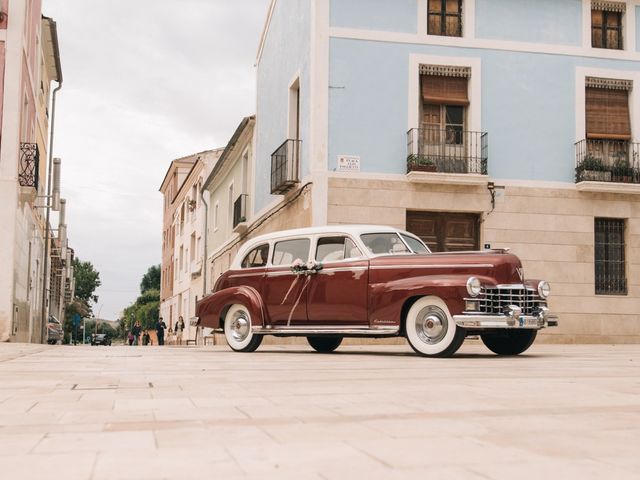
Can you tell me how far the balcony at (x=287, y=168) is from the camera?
63.0 feet

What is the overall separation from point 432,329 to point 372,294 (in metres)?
0.93

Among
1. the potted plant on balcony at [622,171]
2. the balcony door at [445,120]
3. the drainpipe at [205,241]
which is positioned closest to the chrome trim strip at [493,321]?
the balcony door at [445,120]

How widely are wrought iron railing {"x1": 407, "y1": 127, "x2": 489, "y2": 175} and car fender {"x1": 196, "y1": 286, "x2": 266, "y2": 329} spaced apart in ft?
24.0

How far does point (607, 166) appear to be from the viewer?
62.2 feet

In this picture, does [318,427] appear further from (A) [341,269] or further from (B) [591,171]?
(B) [591,171]

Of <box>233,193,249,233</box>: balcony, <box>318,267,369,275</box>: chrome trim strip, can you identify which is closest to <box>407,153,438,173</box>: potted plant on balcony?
<box>318,267,369,275</box>: chrome trim strip

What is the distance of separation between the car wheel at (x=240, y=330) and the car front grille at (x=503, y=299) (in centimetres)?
362

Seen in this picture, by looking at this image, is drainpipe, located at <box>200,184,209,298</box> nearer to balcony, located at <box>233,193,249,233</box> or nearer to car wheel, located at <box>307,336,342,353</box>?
balcony, located at <box>233,193,249,233</box>

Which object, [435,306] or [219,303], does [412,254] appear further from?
[219,303]

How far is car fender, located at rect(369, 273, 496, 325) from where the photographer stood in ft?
31.4

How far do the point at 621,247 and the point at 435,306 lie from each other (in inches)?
430

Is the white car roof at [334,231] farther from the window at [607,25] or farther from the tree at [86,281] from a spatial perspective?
the tree at [86,281]

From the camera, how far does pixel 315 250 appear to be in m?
11.2

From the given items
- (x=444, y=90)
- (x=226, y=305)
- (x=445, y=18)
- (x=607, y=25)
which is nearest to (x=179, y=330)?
(x=444, y=90)
